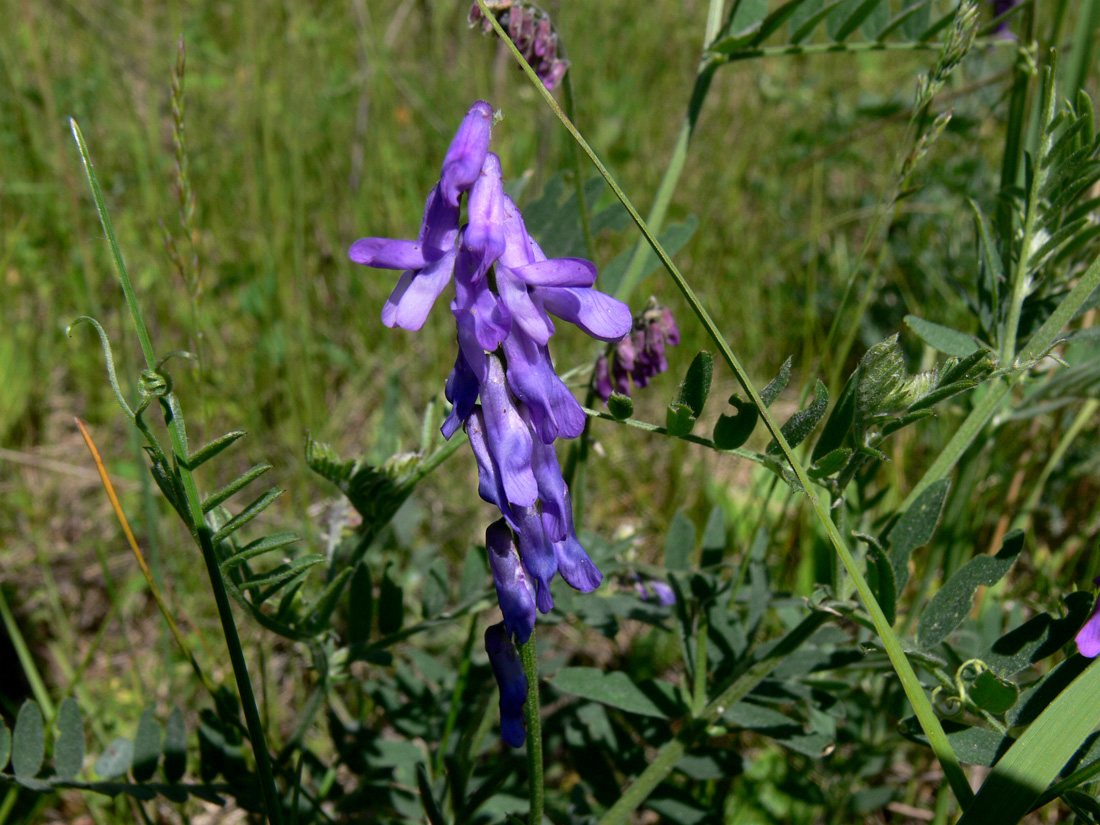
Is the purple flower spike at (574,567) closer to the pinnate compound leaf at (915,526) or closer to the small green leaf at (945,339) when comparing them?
the pinnate compound leaf at (915,526)

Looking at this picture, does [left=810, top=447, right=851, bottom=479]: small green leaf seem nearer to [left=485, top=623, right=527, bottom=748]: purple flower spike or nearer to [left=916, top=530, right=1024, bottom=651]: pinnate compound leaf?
[left=916, top=530, right=1024, bottom=651]: pinnate compound leaf

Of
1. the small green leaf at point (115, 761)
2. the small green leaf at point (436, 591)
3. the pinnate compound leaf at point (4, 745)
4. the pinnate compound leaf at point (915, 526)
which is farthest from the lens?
the small green leaf at point (436, 591)

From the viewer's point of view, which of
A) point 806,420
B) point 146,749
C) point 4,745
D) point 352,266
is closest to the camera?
point 806,420

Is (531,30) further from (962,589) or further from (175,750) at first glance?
(175,750)

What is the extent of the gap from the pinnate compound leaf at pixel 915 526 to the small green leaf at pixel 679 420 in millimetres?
363

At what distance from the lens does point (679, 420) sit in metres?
1.05

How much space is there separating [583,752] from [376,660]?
1.52ft

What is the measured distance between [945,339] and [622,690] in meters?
0.74

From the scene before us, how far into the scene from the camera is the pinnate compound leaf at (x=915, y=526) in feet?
3.81

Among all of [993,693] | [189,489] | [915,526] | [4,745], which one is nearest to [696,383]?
[915,526]

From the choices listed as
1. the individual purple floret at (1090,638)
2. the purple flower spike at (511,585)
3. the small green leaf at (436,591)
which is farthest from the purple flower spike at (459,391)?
the individual purple floret at (1090,638)

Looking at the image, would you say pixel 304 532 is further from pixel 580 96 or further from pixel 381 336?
pixel 580 96

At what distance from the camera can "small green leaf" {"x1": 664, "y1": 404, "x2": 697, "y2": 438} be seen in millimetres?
1021

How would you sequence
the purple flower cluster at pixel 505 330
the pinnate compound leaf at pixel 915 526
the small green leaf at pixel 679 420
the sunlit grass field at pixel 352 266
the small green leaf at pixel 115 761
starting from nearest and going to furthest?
the purple flower cluster at pixel 505 330, the small green leaf at pixel 679 420, the pinnate compound leaf at pixel 915 526, the small green leaf at pixel 115 761, the sunlit grass field at pixel 352 266
